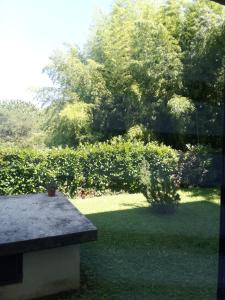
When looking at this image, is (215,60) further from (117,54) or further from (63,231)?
(63,231)

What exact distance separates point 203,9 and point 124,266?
1045 cm

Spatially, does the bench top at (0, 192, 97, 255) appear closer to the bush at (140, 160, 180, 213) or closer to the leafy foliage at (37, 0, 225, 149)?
the bush at (140, 160, 180, 213)

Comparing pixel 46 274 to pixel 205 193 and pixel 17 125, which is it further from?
pixel 17 125

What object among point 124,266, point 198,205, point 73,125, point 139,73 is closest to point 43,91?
point 73,125

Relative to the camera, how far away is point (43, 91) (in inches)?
685

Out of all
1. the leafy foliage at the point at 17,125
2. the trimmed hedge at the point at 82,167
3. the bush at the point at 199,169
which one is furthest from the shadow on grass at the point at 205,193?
the leafy foliage at the point at 17,125

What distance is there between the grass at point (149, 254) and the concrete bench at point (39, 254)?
0.96 feet

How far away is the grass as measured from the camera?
4.46 m

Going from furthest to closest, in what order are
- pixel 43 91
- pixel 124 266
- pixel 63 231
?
pixel 43 91 → pixel 124 266 → pixel 63 231

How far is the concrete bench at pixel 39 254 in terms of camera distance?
3971mm

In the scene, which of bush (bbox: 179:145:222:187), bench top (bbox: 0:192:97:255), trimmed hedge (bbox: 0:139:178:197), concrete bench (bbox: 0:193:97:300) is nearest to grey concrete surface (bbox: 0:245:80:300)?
concrete bench (bbox: 0:193:97:300)

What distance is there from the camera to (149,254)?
5.67 m

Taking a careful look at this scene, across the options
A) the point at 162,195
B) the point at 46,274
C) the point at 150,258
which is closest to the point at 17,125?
the point at 162,195

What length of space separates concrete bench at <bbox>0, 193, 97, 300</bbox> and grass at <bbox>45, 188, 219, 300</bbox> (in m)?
0.29
